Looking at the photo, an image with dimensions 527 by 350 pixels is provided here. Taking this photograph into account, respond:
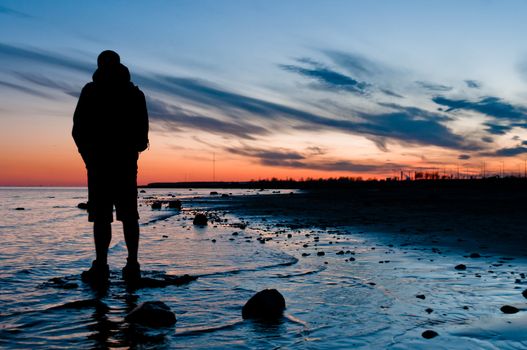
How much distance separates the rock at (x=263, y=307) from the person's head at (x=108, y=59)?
151 inches

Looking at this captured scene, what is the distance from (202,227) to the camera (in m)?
17.8

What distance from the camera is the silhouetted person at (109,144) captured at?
6312 mm

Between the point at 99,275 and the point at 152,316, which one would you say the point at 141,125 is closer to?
the point at 99,275

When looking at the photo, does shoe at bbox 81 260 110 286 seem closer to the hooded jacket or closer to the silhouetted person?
the silhouetted person

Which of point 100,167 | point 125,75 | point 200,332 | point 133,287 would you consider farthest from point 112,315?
point 125,75

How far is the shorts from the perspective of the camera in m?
6.29

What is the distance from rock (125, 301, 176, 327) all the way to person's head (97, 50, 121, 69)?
3509mm

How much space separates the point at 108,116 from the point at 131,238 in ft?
5.77

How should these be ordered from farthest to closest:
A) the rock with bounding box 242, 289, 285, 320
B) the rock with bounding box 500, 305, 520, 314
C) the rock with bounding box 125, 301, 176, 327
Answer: the rock with bounding box 500, 305, 520, 314, the rock with bounding box 242, 289, 285, 320, the rock with bounding box 125, 301, 176, 327

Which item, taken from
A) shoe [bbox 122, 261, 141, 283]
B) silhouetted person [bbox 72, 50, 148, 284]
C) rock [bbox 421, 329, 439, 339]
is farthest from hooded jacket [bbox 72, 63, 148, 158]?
rock [bbox 421, 329, 439, 339]

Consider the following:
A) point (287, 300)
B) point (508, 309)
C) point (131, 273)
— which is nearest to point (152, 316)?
point (287, 300)

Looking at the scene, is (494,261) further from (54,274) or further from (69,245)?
(69,245)

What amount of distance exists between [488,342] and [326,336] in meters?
1.41

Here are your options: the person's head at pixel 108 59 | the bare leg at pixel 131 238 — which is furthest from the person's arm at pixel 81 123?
the bare leg at pixel 131 238
